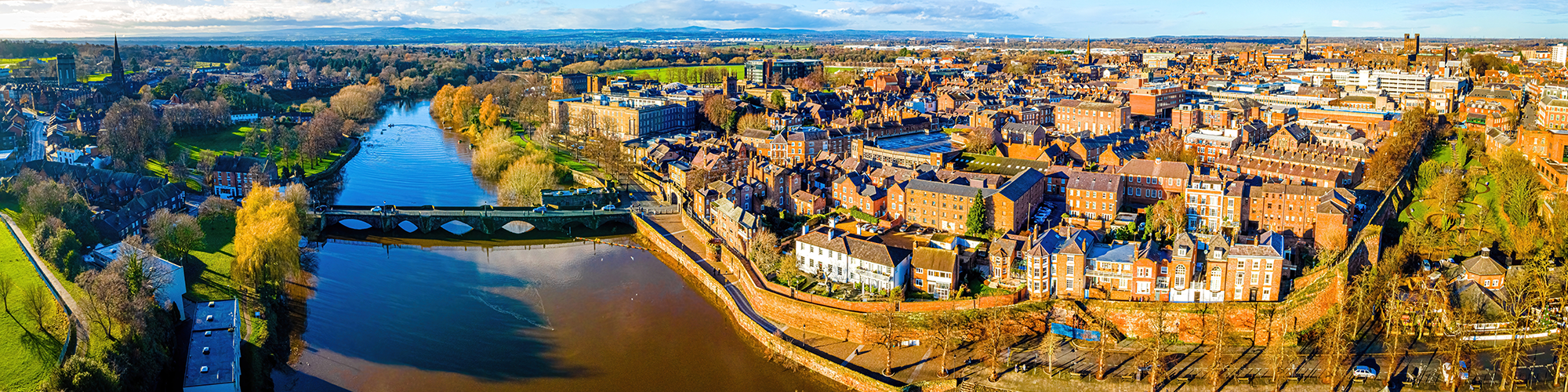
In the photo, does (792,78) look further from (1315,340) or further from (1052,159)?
(1315,340)

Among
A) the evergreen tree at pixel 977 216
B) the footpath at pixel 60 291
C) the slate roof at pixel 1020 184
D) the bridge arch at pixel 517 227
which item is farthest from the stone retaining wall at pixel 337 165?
the slate roof at pixel 1020 184

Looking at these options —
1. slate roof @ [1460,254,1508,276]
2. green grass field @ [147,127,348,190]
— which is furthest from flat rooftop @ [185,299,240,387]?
slate roof @ [1460,254,1508,276]

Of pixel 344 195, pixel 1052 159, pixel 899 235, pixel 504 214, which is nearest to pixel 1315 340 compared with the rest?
pixel 899 235

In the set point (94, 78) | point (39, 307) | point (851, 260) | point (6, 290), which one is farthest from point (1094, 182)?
point (94, 78)

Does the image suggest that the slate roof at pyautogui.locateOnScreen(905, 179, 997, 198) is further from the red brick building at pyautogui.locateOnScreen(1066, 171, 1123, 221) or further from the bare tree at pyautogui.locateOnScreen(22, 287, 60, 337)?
the bare tree at pyautogui.locateOnScreen(22, 287, 60, 337)

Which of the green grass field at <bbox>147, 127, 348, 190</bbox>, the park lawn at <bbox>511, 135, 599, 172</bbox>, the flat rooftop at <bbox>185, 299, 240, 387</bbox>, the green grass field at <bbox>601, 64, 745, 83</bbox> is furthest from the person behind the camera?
the green grass field at <bbox>601, 64, 745, 83</bbox>

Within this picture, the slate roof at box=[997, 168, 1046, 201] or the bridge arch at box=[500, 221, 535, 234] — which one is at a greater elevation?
the slate roof at box=[997, 168, 1046, 201]
